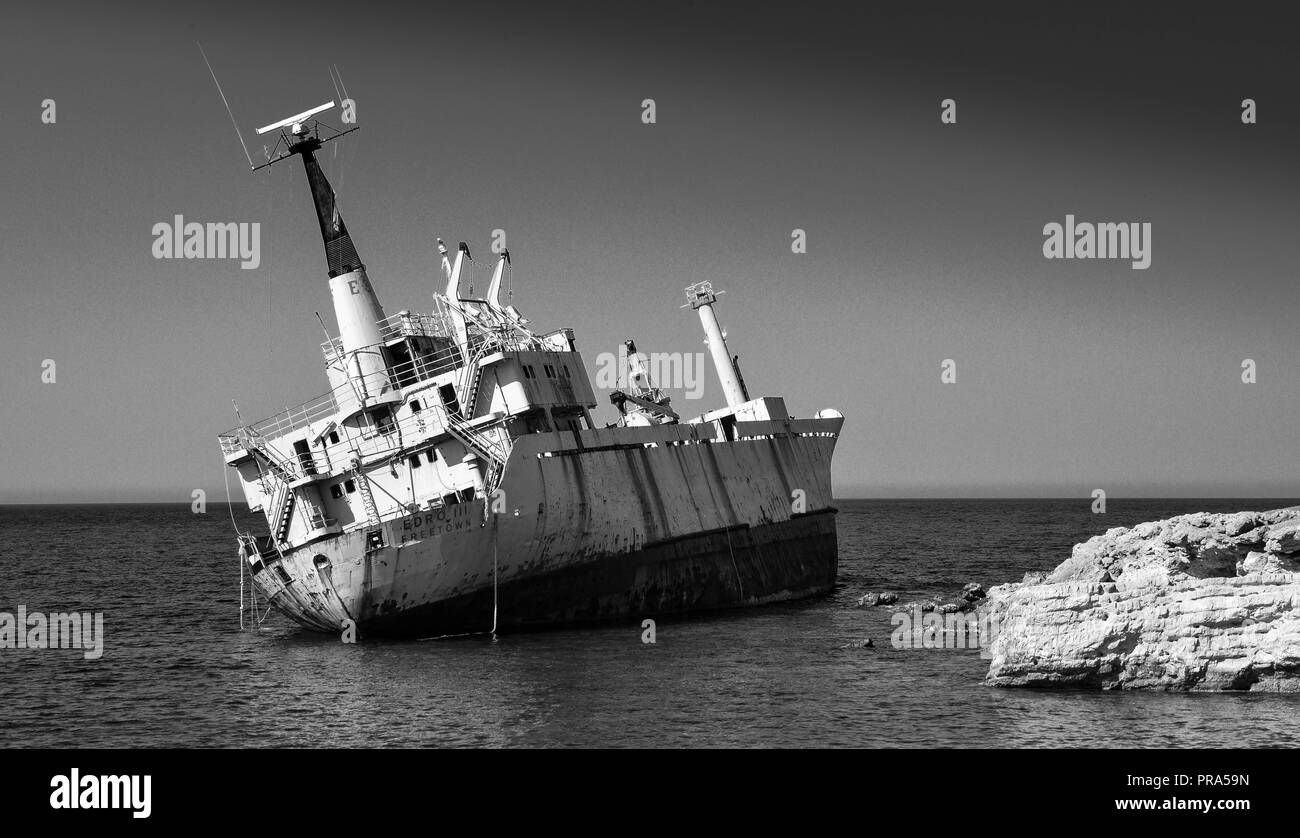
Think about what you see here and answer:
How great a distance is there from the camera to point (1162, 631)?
21594 millimetres

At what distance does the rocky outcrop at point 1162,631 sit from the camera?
2088 centimetres

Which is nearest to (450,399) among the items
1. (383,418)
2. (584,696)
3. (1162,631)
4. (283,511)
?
(383,418)

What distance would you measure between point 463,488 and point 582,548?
12.1 feet

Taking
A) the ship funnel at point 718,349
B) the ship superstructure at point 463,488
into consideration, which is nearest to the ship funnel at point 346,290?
the ship superstructure at point 463,488

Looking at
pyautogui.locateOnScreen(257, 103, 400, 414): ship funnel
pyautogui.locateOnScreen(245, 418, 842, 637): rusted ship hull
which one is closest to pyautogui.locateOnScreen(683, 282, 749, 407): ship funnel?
pyautogui.locateOnScreen(245, 418, 842, 637): rusted ship hull

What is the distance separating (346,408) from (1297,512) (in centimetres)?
2389

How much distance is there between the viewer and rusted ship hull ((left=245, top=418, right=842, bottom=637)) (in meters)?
30.3

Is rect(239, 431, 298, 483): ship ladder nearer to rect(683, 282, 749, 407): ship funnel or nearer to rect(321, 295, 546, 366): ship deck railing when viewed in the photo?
rect(321, 295, 546, 366): ship deck railing

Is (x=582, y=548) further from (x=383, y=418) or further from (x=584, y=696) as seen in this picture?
(x=584, y=696)

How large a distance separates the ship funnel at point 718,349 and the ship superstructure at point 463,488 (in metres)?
9.74

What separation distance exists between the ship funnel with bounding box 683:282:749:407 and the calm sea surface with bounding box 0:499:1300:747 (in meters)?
11.7

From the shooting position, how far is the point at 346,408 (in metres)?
33.5

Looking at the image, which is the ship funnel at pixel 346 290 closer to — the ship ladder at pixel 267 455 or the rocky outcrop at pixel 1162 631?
the ship ladder at pixel 267 455
